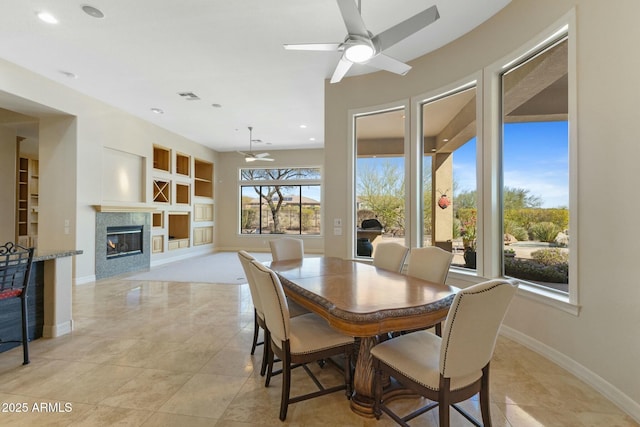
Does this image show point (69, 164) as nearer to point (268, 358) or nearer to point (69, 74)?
point (69, 74)

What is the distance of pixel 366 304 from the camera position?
1.73m

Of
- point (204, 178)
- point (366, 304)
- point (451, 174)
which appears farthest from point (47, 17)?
point (204, 178)

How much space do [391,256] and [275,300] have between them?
1628 mm

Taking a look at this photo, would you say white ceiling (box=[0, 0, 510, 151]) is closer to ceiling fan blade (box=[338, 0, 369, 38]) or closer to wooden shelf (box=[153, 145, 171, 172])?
ceiling fan blade (box=[338, 0, 369, 38])

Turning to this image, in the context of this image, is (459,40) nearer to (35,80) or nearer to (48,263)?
(48,263)

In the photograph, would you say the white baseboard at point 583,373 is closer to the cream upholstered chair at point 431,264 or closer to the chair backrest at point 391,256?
the cream upholstered chair at point 431,264

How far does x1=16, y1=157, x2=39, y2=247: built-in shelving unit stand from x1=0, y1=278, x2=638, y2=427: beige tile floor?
198 inches

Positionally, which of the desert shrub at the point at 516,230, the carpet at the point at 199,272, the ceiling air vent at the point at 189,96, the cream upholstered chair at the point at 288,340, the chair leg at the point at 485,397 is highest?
the ceiling air vent at the point at 189,96

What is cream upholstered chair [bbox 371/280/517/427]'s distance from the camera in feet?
4.52

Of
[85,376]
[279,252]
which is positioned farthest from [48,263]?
[279,252]

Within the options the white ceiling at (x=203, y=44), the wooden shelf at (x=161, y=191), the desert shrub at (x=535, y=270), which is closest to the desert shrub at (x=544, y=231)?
the desert shrub at (x=535, y=270)

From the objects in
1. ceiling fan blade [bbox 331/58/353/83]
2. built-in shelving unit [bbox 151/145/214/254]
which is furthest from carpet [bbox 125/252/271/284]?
ceiling fan blade [bbox 331/58/353/83]

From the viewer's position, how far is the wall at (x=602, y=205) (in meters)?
1.96

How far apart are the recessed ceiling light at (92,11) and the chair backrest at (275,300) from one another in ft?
10.3
